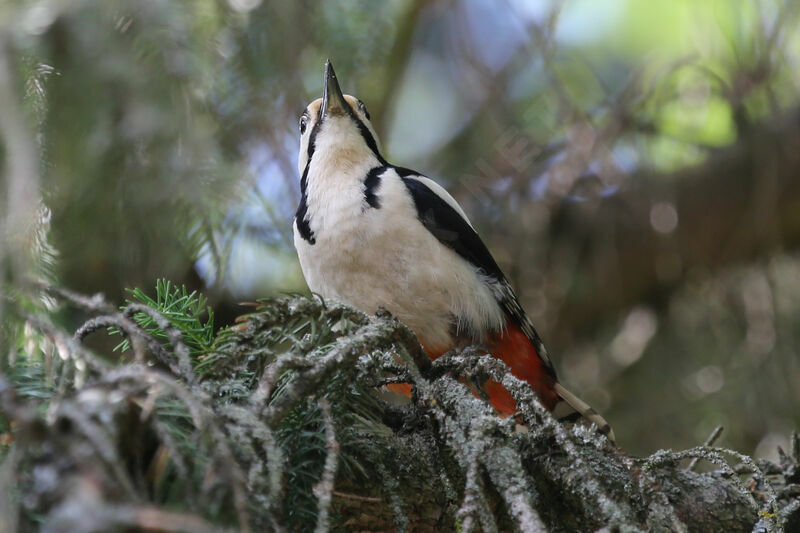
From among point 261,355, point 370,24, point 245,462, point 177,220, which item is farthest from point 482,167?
point 245,462

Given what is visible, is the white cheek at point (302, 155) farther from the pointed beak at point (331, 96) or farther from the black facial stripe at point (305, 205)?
the pointed beak at point (331, 96)

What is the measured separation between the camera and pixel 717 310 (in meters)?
4.01

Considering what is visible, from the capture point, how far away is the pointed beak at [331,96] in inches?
114

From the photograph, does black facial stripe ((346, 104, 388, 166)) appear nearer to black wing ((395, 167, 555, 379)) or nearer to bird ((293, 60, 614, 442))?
bird ((293, 60, 614, 442))

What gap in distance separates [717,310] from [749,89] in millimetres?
1074

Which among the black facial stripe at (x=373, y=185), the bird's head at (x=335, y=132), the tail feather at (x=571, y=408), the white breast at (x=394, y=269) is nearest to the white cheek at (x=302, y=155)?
the bird's head at (x=335, y=132)

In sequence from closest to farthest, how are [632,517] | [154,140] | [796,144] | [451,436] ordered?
[632,517] < [451,436] < [154,140] < [796,144]

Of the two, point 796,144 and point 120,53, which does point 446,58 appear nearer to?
point 796,144

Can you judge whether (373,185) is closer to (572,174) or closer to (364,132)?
(364,132)

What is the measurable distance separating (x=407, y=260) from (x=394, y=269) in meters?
0.05

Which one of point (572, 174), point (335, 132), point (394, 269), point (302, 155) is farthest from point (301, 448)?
point (572, 174)

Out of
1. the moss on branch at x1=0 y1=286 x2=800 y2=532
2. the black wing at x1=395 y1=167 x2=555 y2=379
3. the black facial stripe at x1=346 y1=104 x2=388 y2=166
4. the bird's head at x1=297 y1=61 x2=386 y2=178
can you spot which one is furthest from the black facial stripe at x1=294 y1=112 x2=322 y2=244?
the moss on branch at x1=0 y1=286 x2=800 y2=532

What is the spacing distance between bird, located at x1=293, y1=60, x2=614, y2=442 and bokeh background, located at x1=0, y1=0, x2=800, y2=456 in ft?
0.94

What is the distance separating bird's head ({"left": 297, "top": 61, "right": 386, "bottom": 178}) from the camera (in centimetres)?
293
